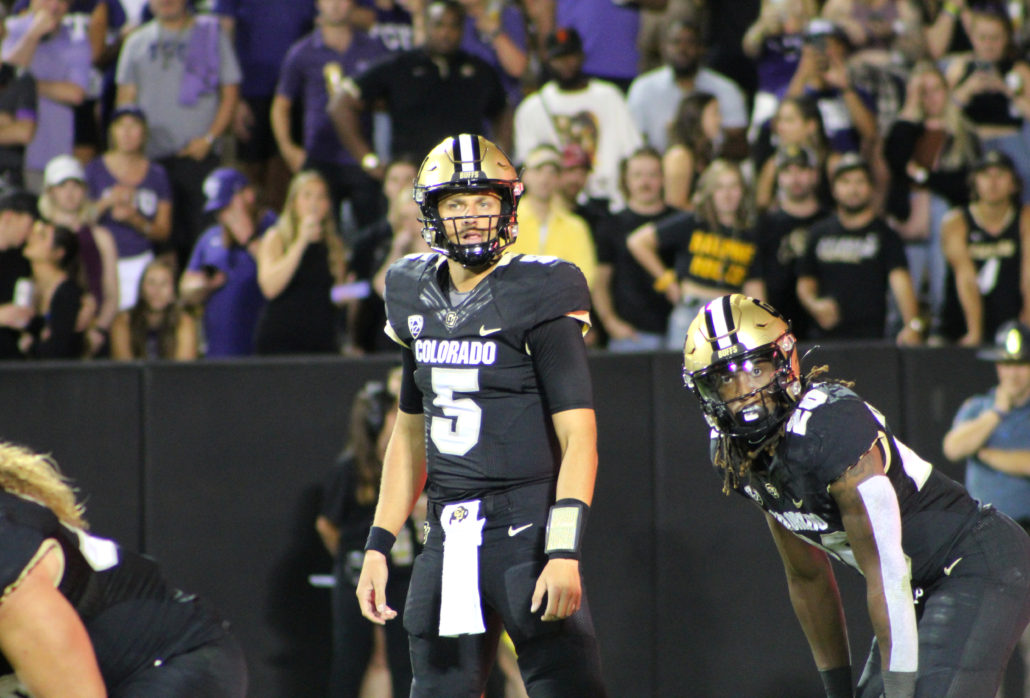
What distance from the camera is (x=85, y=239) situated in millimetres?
6215

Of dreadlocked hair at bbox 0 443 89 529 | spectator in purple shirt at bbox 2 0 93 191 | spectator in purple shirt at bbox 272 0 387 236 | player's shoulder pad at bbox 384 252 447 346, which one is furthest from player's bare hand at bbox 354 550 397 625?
spectator in purple shirt at bbox 2 0 93 191

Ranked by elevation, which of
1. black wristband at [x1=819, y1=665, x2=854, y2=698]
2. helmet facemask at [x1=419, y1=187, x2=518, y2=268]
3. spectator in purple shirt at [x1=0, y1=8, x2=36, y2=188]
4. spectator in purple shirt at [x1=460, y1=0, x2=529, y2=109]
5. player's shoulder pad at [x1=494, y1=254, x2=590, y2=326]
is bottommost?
black wristband at [x1=819, y1=665, x2=854, y2=698]

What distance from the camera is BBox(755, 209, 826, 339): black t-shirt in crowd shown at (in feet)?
20.3

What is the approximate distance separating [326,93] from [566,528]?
4.51m

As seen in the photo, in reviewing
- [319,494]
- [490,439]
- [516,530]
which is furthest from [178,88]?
[516,530]

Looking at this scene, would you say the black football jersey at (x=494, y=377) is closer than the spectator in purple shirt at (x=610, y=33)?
Yes

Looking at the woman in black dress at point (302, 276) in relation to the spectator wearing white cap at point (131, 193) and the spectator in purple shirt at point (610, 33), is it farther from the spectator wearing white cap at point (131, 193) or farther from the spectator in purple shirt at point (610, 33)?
the spectator in purple shirt at point (610, 33)

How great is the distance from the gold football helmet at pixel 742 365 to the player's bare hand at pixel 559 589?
1.71 feet

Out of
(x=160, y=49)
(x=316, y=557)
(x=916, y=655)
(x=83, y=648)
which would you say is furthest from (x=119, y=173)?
(x=916, y=655)

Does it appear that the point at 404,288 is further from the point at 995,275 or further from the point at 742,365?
the point at 995,275

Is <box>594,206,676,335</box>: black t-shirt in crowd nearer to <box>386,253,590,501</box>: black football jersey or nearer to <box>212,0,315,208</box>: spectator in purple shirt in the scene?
<box>212,0,315,208</box>: spectator in purple shirt

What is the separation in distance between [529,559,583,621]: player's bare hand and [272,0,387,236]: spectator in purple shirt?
13.2 feet

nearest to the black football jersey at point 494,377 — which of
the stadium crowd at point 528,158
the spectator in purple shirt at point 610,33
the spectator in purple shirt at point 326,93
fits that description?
the stadium crowd at point 528,158

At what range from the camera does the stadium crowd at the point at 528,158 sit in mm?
6090
